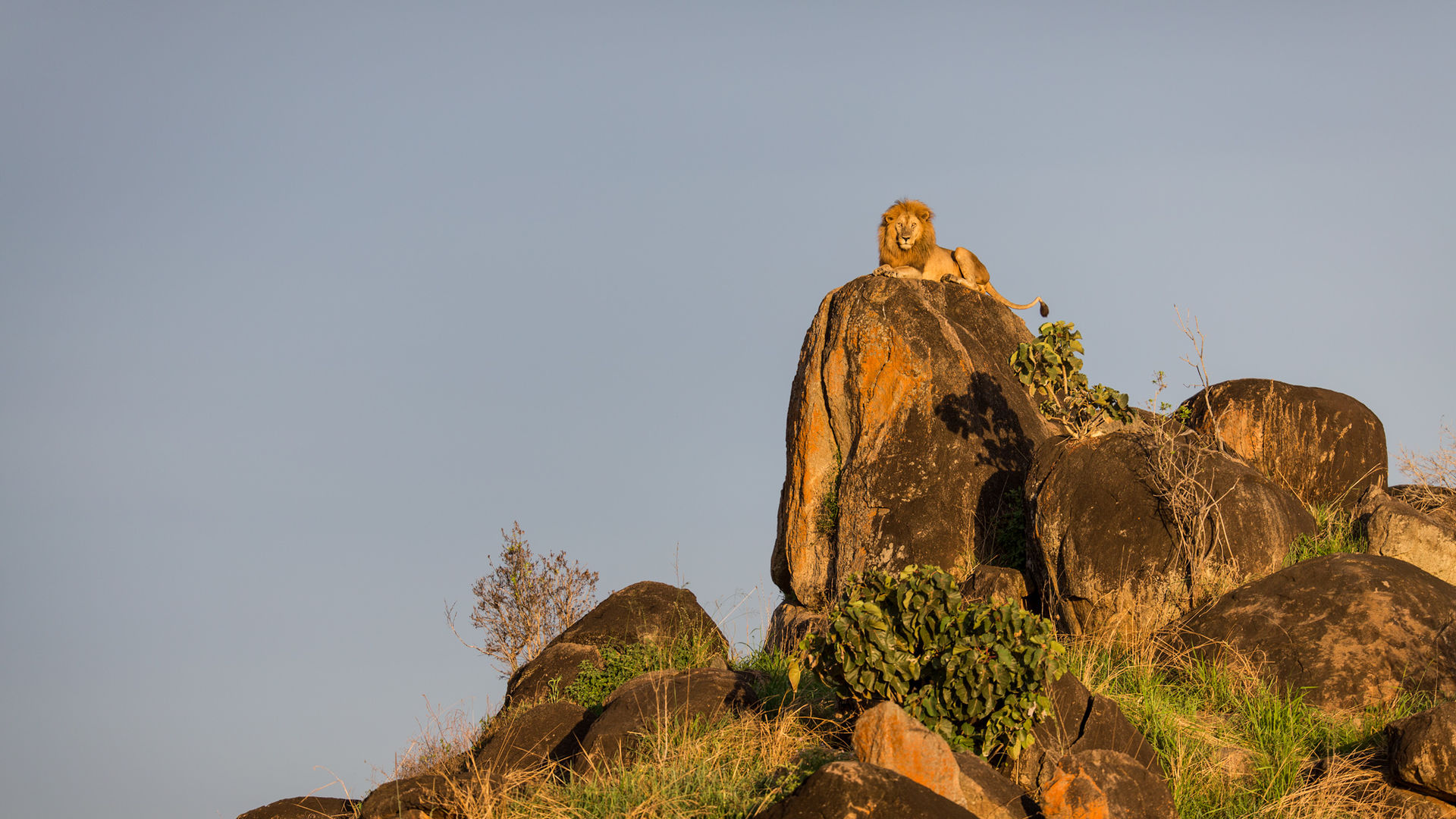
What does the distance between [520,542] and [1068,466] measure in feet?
35.8

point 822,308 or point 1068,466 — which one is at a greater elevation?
point 822,308

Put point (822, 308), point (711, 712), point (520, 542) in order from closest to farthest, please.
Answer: point (711, 712) → point (822, 308) → point (520, 542)

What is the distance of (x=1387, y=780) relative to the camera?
7.94 meters

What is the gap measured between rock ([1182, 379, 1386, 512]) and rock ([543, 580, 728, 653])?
6.99m

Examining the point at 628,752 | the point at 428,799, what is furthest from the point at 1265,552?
the point at 428,799

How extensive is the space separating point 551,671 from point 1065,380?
6.36 meters

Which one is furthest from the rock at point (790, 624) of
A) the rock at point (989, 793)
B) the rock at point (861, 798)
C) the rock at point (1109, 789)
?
the rock at point (861, 798)

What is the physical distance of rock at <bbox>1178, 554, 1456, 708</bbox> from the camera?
9.49m

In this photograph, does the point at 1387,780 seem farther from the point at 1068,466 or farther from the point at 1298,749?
the point at 1068,466

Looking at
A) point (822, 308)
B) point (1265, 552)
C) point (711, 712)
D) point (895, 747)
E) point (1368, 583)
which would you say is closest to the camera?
point (895, 747)

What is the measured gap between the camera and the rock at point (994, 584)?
10812 millimetres

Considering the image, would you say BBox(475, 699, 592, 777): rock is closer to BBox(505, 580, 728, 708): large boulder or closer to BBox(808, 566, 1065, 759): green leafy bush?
BBox(505, 580, 728, 708): large boulder

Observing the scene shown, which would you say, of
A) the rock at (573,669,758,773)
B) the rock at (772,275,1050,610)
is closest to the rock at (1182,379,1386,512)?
the rock at (772,275,1050,610)

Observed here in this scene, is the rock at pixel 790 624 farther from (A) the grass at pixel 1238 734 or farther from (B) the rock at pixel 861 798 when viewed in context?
(B) the rock at pixel 861 798
